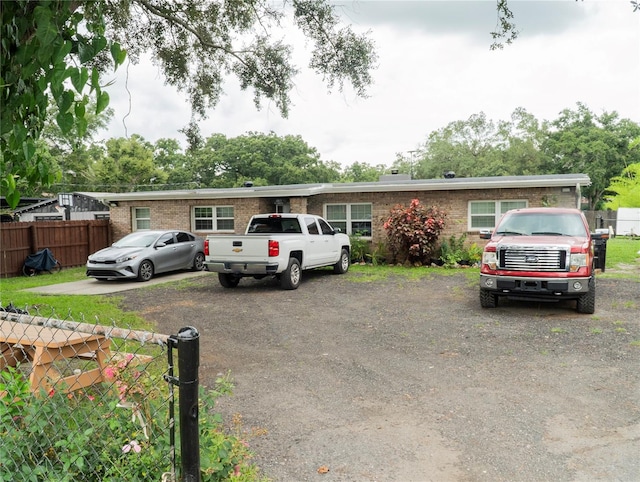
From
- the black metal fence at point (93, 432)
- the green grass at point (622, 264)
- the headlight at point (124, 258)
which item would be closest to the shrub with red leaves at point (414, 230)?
the green grass at point (622, 264)

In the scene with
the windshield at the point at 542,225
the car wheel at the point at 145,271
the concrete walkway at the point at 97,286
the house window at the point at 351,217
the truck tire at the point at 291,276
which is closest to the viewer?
the windshield at the point at 542,225

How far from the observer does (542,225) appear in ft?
32.0

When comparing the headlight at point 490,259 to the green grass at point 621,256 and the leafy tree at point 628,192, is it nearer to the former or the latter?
the green grass at point 621,256

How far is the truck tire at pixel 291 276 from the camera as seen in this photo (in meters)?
12.1

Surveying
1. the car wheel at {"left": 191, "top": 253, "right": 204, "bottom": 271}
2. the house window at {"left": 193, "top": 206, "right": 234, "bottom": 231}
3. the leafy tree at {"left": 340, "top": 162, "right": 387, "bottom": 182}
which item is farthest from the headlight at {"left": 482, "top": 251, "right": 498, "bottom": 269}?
the leafy tree at {"left": 340, "top": 162, "right": 387, "bottom": 182}

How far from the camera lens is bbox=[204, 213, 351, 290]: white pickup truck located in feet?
38.2

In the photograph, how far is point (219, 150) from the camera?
5128cm

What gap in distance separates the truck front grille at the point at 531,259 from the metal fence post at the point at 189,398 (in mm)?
7870

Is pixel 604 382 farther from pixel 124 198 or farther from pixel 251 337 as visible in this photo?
pixel 124 198

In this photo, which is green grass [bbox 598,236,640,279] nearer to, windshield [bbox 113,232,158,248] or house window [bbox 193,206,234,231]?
house window [bbox 193,206,234,231]

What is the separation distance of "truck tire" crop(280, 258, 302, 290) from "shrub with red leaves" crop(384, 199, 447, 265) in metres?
5.20

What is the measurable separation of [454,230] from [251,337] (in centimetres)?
1118

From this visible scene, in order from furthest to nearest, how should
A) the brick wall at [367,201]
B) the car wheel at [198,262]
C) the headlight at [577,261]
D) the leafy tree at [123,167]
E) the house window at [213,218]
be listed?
the leafy tree at [123,167]
the house window at [213,218]
the car wheel at [198,262]
the brick wall at [367,201]
the headlight at [577,261]

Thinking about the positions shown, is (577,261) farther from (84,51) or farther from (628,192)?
(628,192)
